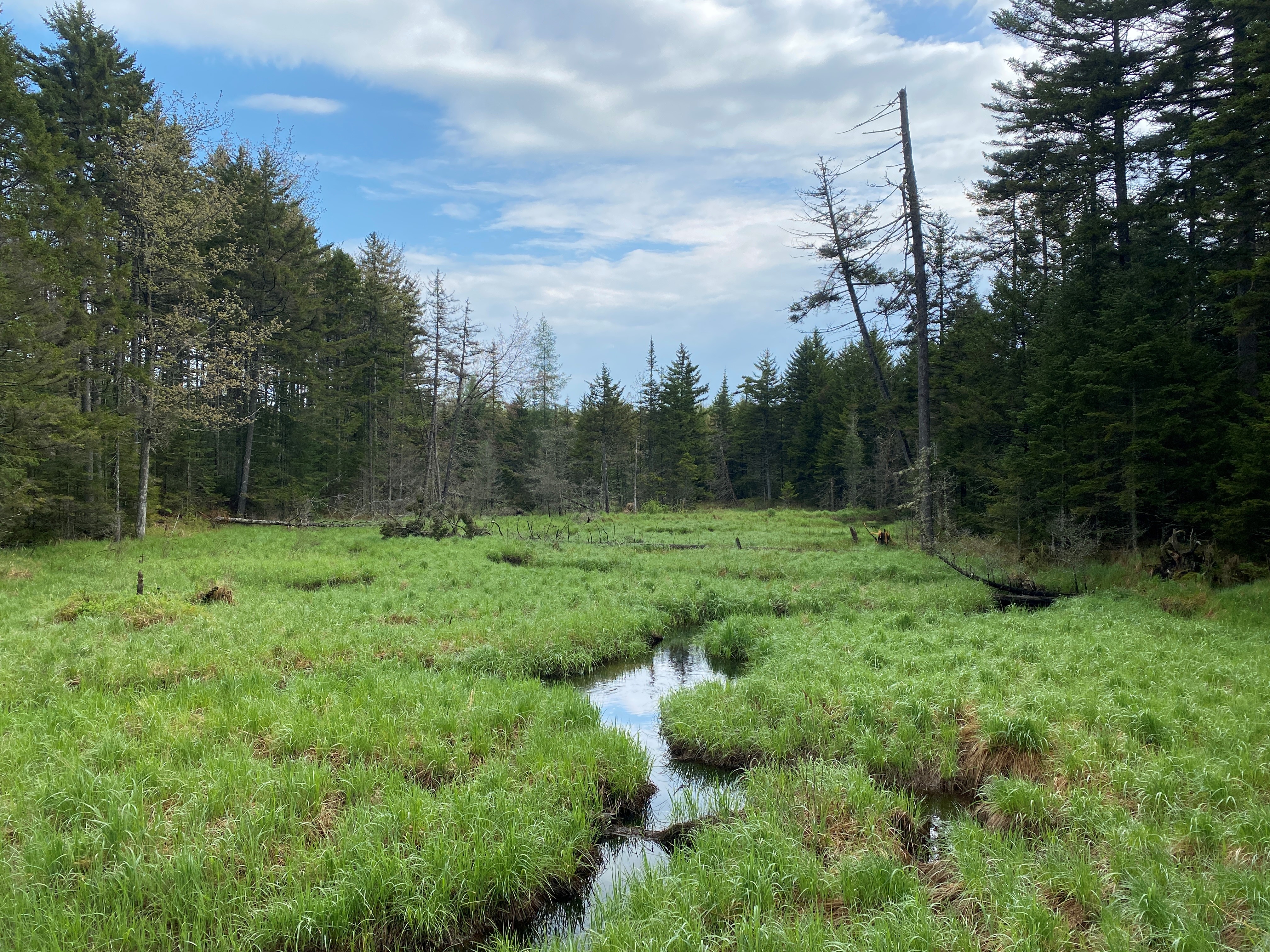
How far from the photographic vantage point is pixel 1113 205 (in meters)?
18.3

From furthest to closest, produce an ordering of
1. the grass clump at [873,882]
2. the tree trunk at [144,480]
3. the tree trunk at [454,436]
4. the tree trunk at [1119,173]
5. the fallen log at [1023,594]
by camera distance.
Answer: the tree trunk at [454,436], the tree trunk at [144,480], the tree trunk at [1119,173], the fallen log at [1023,594], the grass clump at [873,882]

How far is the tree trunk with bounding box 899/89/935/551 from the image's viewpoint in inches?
744

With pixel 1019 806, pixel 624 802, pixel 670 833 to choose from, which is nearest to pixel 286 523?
pixel 624 802

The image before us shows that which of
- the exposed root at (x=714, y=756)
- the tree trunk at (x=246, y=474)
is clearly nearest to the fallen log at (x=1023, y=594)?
the exposed root at (x=714, y=756)

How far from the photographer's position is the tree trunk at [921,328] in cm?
1891

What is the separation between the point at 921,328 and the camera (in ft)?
61.7

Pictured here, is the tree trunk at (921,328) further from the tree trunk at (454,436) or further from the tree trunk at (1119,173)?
the tree trunk at (454,436)

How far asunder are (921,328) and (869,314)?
161 inches

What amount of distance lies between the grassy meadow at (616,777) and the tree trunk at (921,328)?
7820 mm

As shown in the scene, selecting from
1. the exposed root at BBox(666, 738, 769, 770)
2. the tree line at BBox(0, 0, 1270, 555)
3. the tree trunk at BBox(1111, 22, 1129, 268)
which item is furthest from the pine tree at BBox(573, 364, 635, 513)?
the exposed root at BBox(666, 738, 769, 770)

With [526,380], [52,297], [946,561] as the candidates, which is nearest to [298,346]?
[526,380]

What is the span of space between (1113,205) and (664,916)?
75.7 feet

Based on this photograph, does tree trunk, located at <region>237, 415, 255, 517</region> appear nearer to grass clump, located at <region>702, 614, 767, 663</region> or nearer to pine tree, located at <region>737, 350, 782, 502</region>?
grass clump, located at <region>702, 614, 767, 663</region>

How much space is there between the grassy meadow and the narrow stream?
20 centimetres
